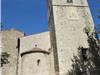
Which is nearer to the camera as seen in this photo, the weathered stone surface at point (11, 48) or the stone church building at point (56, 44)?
the stone church building at point (56, 44)

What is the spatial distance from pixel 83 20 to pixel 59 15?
2.41 metres

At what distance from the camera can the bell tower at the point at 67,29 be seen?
59.5ft

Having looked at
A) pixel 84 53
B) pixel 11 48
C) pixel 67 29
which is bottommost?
pixel 84 53

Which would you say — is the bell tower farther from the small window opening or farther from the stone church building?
the small window opening

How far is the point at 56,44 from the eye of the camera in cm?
1894

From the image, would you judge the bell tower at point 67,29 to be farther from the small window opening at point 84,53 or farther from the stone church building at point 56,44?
the small window opening at point 84,53

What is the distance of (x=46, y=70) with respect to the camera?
18938 millimetres

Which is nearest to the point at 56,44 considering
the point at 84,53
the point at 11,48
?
the point at 84,53

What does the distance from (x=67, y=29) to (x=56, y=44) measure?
1.98 m

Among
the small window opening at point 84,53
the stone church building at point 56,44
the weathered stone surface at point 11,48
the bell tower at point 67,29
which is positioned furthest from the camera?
the weathered stone surface at point 11,48

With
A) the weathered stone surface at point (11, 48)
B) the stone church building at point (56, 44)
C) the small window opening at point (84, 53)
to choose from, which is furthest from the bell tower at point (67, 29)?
the weathered stone surface at point (11, 48)

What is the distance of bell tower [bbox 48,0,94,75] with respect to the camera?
59.5ft

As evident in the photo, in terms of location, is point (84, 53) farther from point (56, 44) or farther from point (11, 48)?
point (11, 48)

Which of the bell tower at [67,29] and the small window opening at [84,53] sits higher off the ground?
the bell tower at [67,29]
